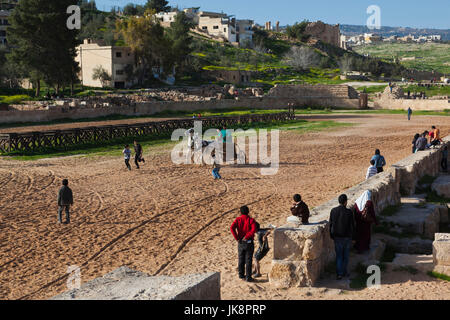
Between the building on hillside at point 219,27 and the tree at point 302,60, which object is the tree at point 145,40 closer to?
the tree at point 302,60

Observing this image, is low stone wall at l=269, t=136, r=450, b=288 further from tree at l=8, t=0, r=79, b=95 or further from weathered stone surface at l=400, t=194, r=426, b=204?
tree at l=8, t=0, r=79, b=95

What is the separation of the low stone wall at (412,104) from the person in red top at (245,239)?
4541 centimetres

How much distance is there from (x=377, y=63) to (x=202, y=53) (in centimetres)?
3170

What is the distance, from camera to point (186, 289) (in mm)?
5523

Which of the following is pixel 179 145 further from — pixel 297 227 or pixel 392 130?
pixel 297 227

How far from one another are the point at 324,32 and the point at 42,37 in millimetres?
107373

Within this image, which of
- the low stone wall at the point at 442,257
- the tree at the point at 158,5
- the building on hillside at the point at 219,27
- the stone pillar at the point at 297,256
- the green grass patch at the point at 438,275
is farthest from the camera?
the tree at the point at 158,5

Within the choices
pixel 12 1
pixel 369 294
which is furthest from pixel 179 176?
pixel 12 1

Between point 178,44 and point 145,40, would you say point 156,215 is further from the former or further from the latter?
point 178,44

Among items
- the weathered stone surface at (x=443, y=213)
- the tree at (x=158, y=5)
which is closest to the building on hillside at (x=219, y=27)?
the tree at (x=158, y=5)

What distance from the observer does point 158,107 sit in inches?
1813

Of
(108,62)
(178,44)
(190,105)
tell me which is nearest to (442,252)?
(190,105)

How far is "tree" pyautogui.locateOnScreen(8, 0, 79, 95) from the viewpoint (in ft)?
171

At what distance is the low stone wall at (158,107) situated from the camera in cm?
3694
